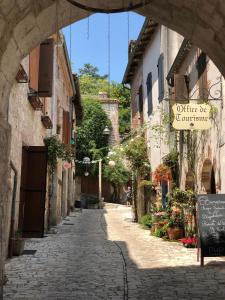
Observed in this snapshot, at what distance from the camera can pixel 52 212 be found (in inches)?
655

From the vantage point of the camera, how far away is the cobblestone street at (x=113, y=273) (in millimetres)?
5793

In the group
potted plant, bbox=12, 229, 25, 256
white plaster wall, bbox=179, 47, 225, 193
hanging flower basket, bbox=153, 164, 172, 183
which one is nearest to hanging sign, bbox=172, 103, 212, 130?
white plaster wall, bbox=179, 47, 225, 193

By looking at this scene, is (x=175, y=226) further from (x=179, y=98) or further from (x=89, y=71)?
(x=89, y=71)

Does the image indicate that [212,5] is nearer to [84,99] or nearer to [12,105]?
[12,105]

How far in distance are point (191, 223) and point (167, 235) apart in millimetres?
1223

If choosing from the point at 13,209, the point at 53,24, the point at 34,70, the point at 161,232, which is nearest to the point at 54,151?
the point at 34,70

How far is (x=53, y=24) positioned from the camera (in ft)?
17.4

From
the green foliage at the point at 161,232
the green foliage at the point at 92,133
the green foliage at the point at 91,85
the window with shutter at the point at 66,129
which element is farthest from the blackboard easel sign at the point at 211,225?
the green foliage at the point at 91,85

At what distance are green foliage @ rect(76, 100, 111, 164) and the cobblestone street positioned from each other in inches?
958

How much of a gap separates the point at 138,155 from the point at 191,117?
8735 mm

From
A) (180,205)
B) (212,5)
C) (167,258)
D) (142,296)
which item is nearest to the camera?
(212,5)

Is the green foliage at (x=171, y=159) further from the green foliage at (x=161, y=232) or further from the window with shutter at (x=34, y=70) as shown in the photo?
the window with shutter at (x=34, y=70)

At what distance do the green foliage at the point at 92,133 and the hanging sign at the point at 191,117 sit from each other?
25.7m

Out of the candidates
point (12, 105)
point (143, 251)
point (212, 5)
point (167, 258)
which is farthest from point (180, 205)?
point (212, 5)
